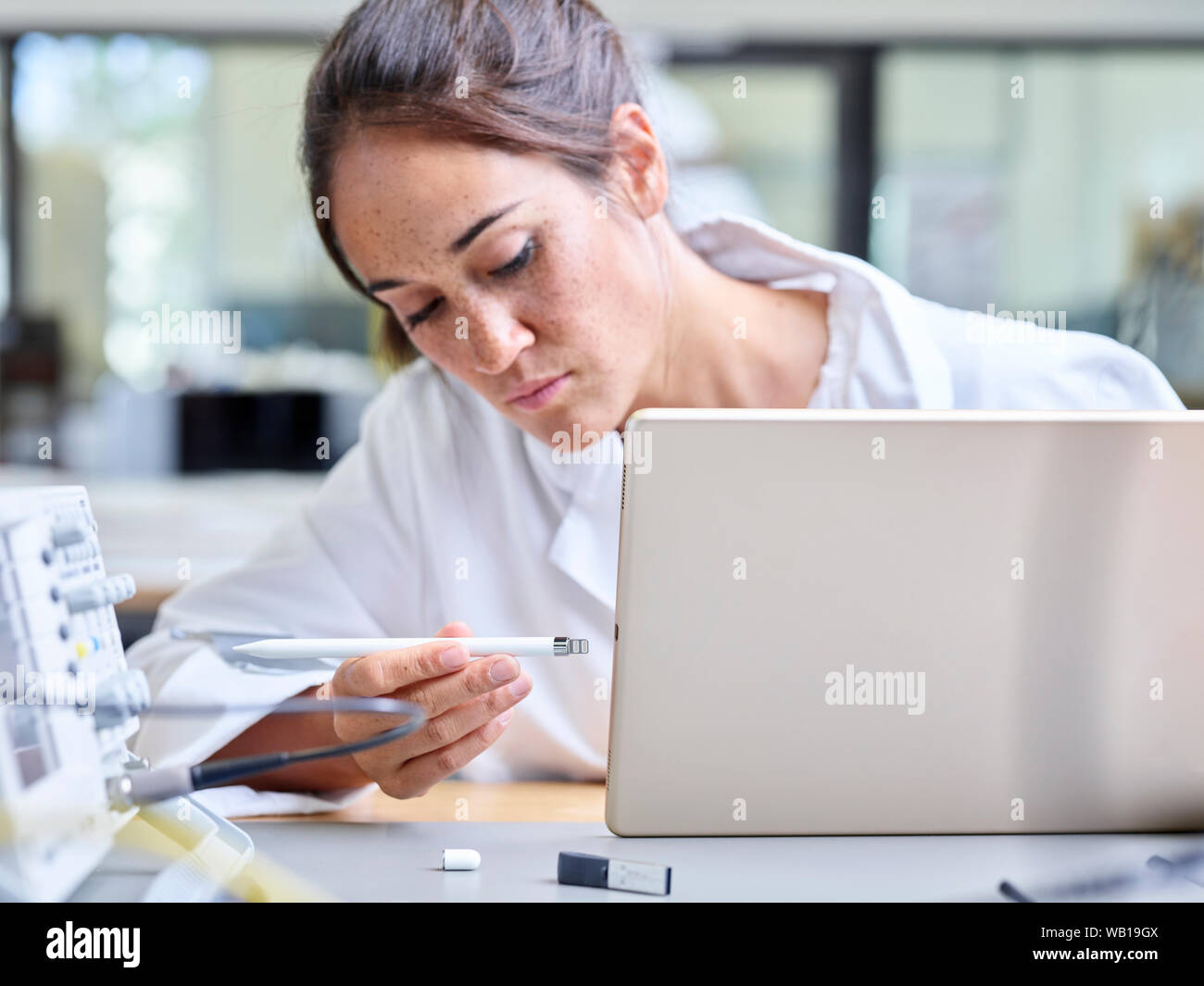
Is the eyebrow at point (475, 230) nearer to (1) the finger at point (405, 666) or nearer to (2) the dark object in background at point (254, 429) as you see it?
(1) the finger at point (405, 666)

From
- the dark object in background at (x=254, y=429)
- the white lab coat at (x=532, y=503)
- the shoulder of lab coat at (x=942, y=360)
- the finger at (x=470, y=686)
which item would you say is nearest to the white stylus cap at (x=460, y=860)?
the finger at (x=470, y=686)

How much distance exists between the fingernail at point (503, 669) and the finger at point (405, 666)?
0.06ft

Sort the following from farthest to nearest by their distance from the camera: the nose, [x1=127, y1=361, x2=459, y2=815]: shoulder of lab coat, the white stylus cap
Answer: the nose, [x1=127, y1=361, x2=459, y2=815]: shoulder of lab coat, the white stylus cap

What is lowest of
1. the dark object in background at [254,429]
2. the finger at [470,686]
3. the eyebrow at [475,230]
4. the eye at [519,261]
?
the dark object in background at [254,429]

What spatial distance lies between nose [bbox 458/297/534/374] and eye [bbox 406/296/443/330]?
30 millimetres

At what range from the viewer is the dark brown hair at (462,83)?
1.08 m

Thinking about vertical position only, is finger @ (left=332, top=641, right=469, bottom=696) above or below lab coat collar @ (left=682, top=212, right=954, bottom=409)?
below

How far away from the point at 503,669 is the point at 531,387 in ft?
1.56

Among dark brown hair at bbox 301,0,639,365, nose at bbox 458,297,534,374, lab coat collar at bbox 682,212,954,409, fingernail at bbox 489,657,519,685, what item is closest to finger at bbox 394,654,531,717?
fingernail at bbox 489,657,519,685

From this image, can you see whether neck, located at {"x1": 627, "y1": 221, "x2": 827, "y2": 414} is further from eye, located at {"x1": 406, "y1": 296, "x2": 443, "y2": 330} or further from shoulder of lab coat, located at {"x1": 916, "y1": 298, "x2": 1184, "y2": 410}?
eye, located at {"x1": 406, "y1": 296, "x2": 443, "y2": 330}

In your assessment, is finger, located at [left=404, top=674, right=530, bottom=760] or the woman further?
the woman

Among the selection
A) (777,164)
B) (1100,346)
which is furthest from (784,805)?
(777,164)

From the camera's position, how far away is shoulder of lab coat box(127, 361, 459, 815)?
1000mm
